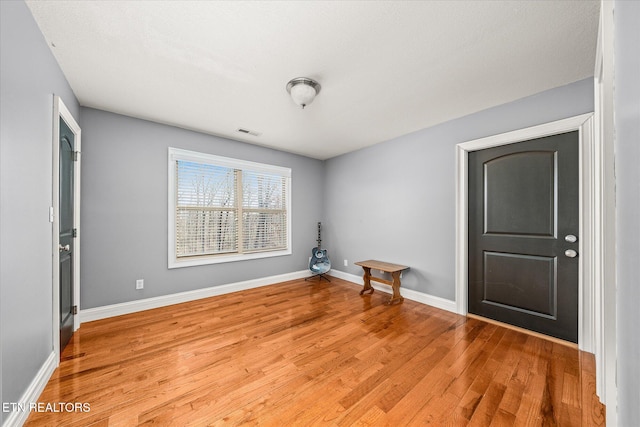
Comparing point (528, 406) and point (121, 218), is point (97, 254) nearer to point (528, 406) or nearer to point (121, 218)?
point (121, 218)

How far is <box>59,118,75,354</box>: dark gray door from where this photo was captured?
7.27 ft

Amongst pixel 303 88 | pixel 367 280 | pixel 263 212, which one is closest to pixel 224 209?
pixel 263 212

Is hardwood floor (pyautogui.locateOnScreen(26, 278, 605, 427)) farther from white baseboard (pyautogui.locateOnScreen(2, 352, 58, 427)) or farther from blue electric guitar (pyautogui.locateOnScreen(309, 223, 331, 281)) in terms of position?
blue electric guitar (pyautogui.locateOnScreen(309, 223, 331, 281))

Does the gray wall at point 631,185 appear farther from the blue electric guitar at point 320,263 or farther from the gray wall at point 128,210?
the blue electric guitar at point 320,263

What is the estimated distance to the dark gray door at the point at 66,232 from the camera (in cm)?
222

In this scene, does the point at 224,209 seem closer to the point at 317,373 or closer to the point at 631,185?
the point at 317,373

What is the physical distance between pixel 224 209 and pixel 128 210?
122 centimetres

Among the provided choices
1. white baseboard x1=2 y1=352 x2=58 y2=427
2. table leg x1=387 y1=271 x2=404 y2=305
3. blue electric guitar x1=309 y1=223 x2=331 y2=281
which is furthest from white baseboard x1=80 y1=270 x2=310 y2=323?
table leg x1=387 y1=271 x2=404 y2=305

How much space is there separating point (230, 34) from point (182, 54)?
506mm

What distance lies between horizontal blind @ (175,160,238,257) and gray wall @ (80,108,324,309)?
0.22 metres

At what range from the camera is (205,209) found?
3.77 meters

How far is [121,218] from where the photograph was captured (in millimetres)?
3080

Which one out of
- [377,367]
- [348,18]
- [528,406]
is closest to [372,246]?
[377,367]

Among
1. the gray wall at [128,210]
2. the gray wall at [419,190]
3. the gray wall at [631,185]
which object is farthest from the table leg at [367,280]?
the gray wall at [631,185]
